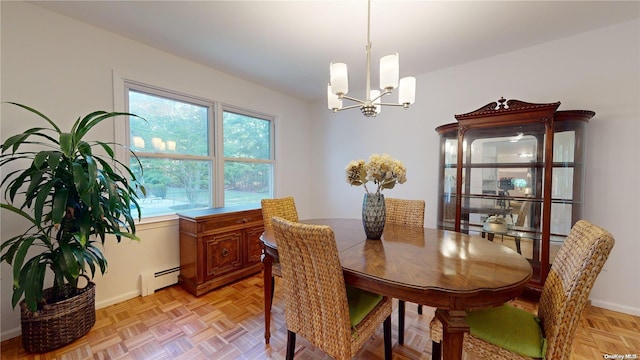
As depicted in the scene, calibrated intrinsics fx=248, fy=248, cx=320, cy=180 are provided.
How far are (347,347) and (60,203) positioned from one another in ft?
5.90

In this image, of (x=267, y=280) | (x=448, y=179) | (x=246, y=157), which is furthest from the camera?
(x=246, y=157)

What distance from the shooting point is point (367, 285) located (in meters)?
1.11

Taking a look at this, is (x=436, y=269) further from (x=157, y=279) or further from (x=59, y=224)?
(x=157, y=279)

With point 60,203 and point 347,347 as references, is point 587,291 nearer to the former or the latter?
point 347,347

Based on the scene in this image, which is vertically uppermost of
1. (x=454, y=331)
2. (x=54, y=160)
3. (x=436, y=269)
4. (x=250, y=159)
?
(x=250, y=159)

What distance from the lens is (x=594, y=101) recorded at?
2121 millimetres

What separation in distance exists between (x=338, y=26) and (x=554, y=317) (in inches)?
86.1

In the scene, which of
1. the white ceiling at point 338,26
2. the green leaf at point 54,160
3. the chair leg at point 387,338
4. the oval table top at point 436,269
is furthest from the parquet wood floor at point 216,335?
the white ceiling at point 338,26

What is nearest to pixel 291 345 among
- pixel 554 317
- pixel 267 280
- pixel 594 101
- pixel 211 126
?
pixel 267 280

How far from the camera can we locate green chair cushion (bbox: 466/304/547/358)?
104cm

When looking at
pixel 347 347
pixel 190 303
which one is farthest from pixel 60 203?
pixel 347 347

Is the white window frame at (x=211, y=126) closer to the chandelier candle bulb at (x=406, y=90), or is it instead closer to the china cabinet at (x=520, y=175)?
the chandelier candle bulb at (x=406, y=90)

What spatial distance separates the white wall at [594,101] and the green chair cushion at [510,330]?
66.5 inches

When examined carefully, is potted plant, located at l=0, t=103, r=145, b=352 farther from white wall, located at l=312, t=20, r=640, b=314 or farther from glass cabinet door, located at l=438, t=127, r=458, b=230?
white wall, located at l=312, t=20, r=640, b=314
